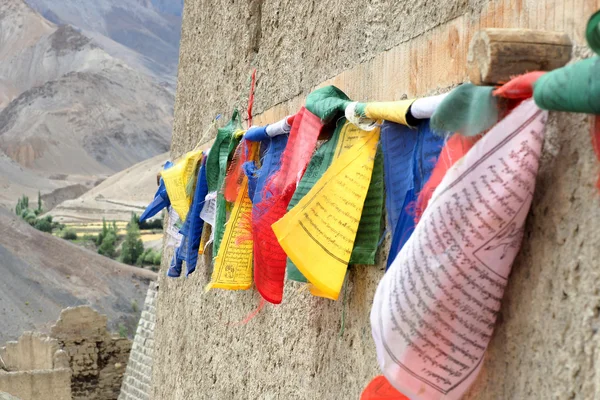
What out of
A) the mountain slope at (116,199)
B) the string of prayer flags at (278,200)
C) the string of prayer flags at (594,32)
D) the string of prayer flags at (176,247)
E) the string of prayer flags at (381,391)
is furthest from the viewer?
the mountain slope at (116,199)

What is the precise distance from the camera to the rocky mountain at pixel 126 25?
3661 inches

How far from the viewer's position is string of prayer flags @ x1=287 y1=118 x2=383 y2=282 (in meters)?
2.15

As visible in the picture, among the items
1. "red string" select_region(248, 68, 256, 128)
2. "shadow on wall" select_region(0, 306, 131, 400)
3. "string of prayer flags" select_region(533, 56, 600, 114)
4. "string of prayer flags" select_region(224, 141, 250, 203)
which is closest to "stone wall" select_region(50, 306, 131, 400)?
"shadow on wall" select_region(0, 306, 131, 400)

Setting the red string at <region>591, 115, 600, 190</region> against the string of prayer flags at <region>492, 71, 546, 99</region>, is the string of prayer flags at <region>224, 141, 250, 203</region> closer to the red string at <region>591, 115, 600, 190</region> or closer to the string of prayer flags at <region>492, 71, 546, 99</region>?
the string of prayer flags at <region>492, 71, 546, 99</region>

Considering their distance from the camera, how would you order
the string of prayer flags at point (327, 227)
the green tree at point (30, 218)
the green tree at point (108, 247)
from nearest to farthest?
1. the string of prayer flags at point (327, 227)
2. the green tree at point (108, 247)
3. the green tree at point (30, 218)

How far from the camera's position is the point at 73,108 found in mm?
71625

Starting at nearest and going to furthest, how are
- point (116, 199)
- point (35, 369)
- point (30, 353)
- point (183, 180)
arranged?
point (183, 180) → point (35, 369) → point (30, 353) → point (116, 199)

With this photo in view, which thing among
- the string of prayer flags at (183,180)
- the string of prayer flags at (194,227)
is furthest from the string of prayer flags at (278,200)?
the string of prayer flags at (183,180)

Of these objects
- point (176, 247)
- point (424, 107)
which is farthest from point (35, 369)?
point (424, 107)

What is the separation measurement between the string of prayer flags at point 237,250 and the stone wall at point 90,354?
14161mm

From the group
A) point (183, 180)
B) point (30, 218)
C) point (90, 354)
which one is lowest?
point (30, 218)

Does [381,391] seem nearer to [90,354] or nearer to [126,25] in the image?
[90,354]

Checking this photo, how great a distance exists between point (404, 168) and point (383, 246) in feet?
0.97

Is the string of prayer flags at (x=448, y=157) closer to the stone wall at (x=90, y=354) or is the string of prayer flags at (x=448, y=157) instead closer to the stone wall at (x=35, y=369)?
the stone wall at (x=35, y=369)
